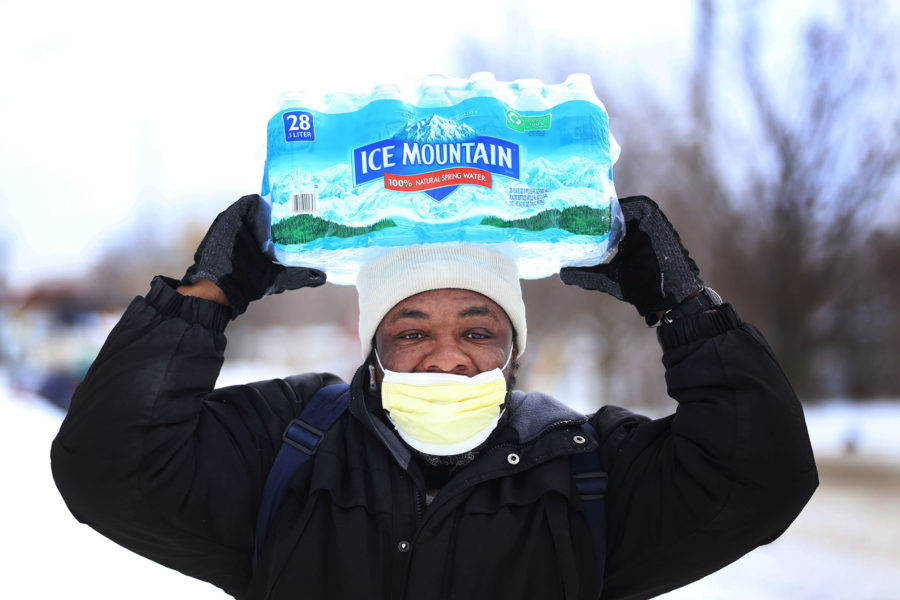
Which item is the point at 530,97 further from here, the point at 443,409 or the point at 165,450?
the point at 165,450

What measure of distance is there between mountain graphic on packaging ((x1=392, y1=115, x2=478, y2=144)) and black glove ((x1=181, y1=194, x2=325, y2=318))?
1.74 feet

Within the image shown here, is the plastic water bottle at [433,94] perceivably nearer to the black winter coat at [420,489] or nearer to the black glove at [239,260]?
the black glove at [239,260]

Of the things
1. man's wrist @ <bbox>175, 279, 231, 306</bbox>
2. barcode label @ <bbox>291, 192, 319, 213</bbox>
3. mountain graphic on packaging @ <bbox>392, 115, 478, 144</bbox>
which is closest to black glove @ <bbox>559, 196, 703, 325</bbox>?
mountain graphic on packaging @ <bbox>392, 115, 478, 144</bbox>

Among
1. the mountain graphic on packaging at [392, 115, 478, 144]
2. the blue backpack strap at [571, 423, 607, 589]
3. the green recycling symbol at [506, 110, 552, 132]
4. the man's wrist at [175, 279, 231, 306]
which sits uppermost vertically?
the green recycling symbol at [506, 110, 552, 132]

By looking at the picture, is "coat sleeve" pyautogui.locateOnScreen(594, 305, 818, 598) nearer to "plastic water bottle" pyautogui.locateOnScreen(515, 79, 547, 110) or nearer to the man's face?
the man's face

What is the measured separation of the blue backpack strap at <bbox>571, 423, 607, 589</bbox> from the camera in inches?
77.3

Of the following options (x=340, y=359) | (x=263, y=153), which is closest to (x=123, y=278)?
(x=340, y=359)

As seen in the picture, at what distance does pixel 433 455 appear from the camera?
2.10 meters

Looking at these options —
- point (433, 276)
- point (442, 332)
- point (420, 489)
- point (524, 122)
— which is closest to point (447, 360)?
point (442, 332)

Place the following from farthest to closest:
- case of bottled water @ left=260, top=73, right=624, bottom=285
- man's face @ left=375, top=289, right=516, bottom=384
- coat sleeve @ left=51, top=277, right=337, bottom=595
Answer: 1. man's face @ left=375, top=289, right=516, bottom=384
2. case of bottled water @ left=260, top=73, right=624, bottom=285
3. coat sleeve @ left=51, top=277, right=337, bottom=595

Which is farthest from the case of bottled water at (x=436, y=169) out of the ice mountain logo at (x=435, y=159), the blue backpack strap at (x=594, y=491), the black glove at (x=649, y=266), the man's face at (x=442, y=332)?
the blue backpack strap at (x=594, y=491)

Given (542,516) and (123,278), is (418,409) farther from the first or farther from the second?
(123,278)

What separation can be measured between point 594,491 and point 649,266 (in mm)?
683

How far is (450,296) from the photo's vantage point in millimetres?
2246
